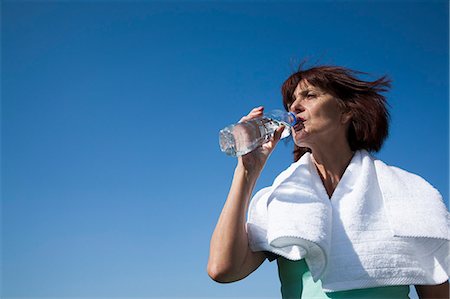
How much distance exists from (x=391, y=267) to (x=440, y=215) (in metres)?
0.37

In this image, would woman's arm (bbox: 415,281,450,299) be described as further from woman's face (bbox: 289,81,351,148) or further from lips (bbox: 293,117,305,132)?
lips (bbox: 293,117,305,132)

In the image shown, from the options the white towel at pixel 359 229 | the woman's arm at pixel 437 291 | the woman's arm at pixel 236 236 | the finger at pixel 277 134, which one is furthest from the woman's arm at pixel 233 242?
the woman's arm at pixel 437 291

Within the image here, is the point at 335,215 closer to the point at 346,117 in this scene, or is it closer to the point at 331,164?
the point at 331,164

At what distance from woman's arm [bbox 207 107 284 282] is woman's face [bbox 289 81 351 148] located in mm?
310

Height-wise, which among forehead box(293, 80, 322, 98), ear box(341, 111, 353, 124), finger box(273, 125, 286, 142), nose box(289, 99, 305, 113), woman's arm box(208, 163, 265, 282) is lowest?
woman's arm box(208, 163, 265, 282)

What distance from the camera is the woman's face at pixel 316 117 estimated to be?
2.58 m

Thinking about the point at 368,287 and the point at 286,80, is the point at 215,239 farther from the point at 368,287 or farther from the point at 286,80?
the point at 286,80

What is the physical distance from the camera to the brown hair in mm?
2686

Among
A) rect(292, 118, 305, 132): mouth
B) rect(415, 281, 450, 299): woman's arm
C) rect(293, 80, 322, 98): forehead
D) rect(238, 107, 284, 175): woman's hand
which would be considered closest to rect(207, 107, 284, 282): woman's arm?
rect(238, 107, 284, 175): woman's hand

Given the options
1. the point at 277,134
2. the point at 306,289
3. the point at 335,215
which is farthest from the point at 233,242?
the point at 277,134

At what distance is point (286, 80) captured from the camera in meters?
2.83

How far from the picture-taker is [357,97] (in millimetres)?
2732

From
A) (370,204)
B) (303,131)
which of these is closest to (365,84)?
(303,131)

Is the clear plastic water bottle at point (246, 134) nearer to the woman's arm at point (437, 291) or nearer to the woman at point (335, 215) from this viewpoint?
the woman at point (335, 215)
